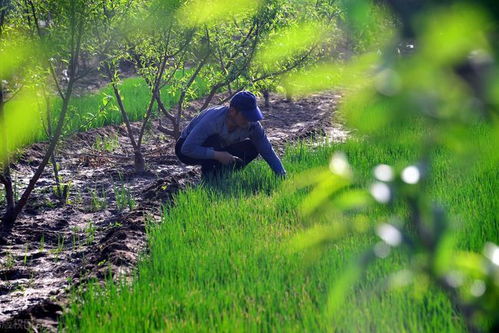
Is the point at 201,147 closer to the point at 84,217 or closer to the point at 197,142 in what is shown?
the point at 197,142

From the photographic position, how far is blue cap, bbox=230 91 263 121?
4836 mm

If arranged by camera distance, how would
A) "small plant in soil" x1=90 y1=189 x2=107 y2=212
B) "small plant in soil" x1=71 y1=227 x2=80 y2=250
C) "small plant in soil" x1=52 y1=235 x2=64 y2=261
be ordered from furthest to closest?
"small plant in soil" x1=90 y1=189 x2=107 y2=212
"small plant in soil" x1=71 y1=227 x2=80 y2=250
"small plant in soil" x1=52 y1=235 x2=64 y2=261

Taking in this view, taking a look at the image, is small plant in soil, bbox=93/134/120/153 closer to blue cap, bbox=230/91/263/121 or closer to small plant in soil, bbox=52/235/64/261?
blue cap, bbox=230/91/263/121

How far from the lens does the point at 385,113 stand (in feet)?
2.48

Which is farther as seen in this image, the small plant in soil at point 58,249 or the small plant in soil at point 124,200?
the small plant in soil at point 124,200

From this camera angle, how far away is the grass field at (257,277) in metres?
2.55

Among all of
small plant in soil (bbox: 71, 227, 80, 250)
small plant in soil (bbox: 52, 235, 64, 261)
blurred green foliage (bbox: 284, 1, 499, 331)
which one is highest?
blurred green foliage (bbox: 284, 1, 499, 331)

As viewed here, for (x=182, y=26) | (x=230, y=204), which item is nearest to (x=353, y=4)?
(x=230, y=204)

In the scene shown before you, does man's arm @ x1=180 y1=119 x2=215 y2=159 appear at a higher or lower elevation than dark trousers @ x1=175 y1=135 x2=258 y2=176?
higher

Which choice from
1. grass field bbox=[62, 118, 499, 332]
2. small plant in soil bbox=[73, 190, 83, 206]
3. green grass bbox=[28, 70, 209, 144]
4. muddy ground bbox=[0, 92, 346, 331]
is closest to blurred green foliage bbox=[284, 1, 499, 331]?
grass field bbox=[62, 118, 499, 332]

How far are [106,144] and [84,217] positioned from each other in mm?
2459

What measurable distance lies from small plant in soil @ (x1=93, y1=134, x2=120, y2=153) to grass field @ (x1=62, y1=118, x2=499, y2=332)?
2.78 m

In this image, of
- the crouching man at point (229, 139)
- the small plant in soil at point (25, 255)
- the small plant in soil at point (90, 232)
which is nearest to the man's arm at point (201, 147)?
the crouching man at point (229, 139)

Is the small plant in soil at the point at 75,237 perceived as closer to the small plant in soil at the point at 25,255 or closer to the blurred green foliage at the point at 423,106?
the small plant in soil at the point at 25,255
